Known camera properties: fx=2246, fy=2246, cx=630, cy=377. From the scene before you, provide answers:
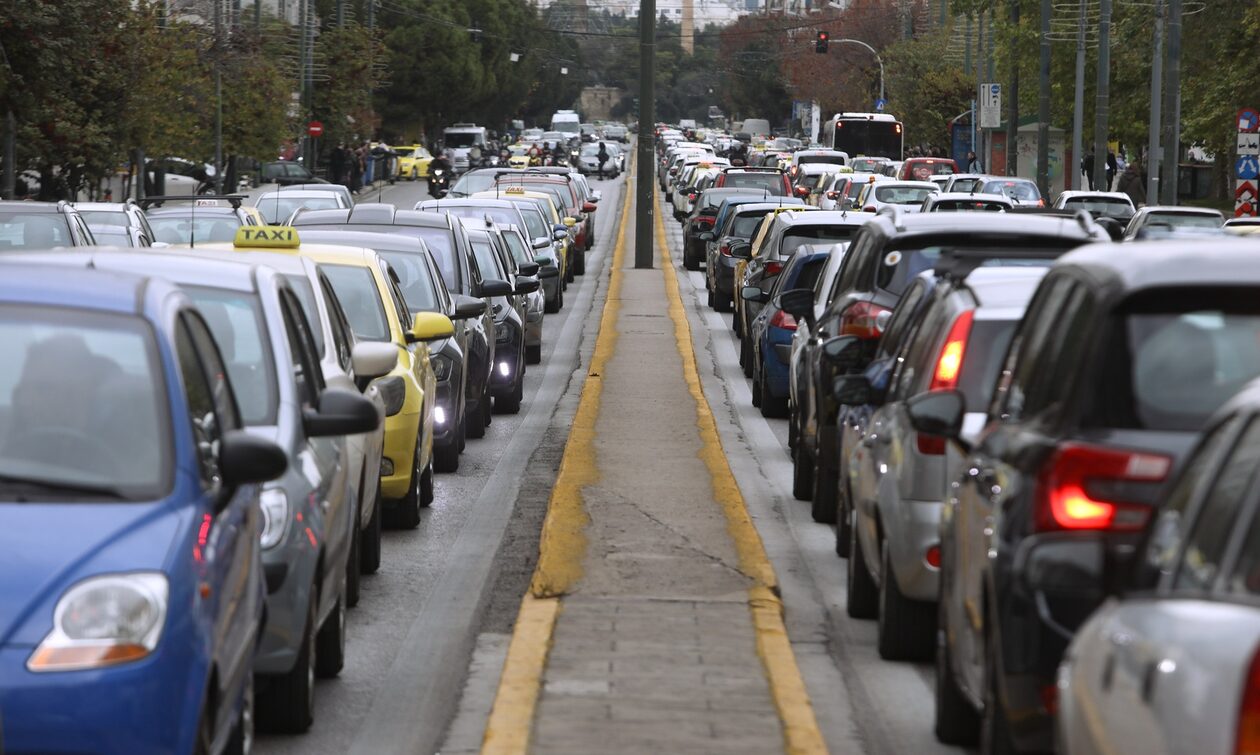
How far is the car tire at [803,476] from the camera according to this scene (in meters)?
13.8

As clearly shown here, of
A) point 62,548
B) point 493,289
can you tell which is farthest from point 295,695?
point 493,289

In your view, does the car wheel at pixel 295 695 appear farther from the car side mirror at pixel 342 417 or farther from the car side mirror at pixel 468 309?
the car side mirror at pixel 468 309

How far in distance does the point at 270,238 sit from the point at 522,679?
4628 mm

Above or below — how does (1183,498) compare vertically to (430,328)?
above

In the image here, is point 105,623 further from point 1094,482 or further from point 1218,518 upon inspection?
point 1218,518

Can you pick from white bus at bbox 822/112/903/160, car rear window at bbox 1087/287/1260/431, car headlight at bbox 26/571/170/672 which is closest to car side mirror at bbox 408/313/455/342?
car headlight at bbox 26/571/170/672

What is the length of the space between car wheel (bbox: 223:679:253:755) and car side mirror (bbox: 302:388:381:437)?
137 cm

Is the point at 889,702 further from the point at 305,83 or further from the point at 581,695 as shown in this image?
the point at 305,83

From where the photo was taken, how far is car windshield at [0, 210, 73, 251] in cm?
1947

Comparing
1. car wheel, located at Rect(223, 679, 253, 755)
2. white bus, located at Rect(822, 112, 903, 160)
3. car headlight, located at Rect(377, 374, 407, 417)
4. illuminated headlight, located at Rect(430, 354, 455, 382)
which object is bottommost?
car wheel, located at Rect(223, 679, 253, 755)

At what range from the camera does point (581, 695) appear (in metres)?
7.85

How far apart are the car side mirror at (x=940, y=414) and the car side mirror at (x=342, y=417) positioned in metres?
1.87

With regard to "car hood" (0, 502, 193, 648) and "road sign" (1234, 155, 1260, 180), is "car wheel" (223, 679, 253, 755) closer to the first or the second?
"car hood" (0, 502, 193, 648)

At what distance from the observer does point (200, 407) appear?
21.4 feet
